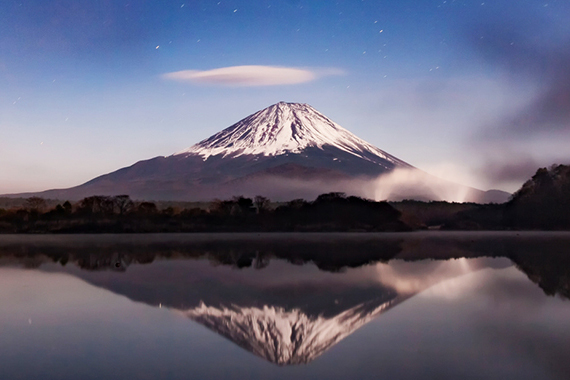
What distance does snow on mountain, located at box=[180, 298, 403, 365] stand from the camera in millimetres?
11359

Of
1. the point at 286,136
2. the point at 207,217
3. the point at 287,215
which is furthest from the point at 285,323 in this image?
the point at 286,136

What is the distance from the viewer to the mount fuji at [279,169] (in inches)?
6388

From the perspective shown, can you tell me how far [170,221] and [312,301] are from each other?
199 feet

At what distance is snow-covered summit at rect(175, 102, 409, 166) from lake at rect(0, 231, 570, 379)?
515 feet

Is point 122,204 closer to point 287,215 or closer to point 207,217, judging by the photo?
point 207,217

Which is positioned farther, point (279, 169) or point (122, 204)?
point (279, 169)

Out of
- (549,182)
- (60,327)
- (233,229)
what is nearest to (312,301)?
(60,327)

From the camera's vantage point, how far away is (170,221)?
75500 mm

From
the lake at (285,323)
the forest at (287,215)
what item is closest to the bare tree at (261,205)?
the forest at (287,215)

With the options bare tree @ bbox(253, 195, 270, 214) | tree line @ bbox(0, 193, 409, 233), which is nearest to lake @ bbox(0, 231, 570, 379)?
tree line @ bbox(0, 193, 409, 233)

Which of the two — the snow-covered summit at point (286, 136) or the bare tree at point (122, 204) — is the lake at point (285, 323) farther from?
the snow-covered summit at point (286, 136)

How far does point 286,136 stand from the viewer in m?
188

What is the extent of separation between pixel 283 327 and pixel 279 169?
153m

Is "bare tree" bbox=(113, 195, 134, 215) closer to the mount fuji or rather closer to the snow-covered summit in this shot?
the mount fuji
